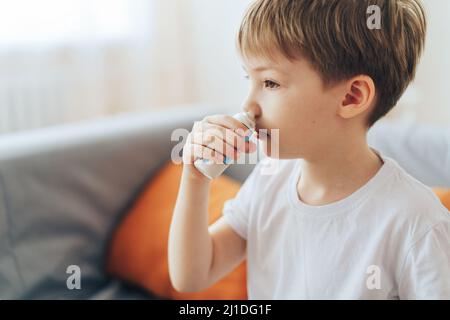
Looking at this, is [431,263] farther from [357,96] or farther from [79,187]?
[79,187]

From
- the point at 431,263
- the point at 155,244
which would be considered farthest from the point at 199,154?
the point at 155,244

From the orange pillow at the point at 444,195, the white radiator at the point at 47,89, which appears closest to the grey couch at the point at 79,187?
the orange pillow at the point at 444,195

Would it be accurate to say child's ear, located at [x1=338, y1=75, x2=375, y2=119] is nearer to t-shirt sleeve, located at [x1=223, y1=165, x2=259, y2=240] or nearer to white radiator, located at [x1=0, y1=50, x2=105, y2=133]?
t-shirt sleeve, located at [x1=223, y1=165, x2=259, y2=240]

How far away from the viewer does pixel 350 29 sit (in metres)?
0.58

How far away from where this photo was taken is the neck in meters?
0.68

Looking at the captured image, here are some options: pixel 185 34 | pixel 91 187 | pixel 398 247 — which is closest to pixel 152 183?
pixel 91 187

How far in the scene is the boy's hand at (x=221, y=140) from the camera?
2.07 feet

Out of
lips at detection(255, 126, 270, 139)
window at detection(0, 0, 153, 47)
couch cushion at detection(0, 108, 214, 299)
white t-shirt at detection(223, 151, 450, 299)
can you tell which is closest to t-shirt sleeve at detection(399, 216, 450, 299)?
white t-shirt at detection(223, 151, 450, 299)

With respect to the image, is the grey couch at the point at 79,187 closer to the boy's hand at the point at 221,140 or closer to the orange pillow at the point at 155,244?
the orange pillow at the point at 155,244

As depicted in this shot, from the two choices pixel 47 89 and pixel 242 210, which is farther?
pixel 47 89

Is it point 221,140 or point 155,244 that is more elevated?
point 221,140

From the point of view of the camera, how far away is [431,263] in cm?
58

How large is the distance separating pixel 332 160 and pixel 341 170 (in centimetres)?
2

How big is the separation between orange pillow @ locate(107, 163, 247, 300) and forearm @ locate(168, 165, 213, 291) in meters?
0.20
